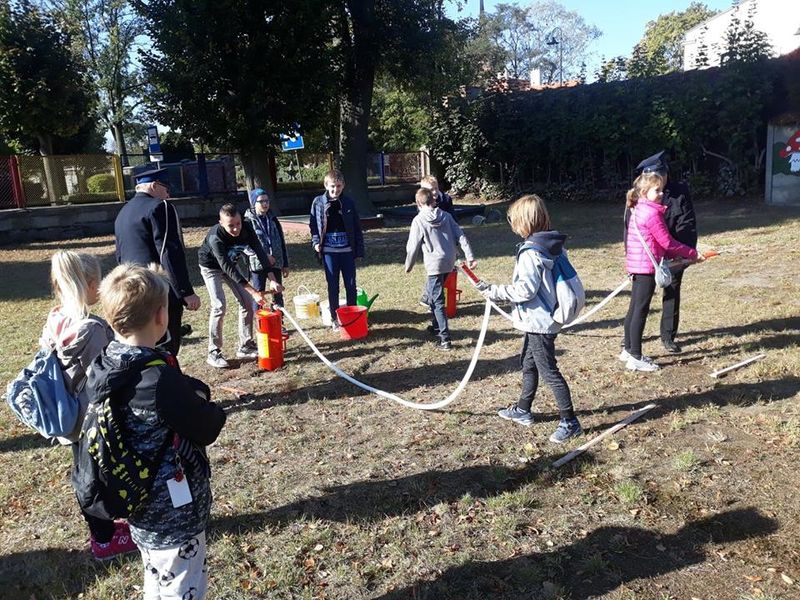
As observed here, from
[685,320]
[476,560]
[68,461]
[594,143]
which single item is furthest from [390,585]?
[594,143]

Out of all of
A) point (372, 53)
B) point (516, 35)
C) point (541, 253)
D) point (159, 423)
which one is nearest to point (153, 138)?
point (372, 53)

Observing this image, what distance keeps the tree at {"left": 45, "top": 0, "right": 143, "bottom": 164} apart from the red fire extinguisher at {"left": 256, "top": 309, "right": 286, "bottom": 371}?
34104 mm

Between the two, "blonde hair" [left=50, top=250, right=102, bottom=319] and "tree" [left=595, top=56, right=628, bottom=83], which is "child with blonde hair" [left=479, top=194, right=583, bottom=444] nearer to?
"blonde hair" [left=50, top=250, right=102, bottom=319]

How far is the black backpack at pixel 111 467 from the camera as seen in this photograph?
237cm

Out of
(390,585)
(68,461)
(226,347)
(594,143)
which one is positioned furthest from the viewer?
(594,143)

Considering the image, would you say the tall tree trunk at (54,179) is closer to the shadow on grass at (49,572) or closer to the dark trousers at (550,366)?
the shadow on grass at (49,572)

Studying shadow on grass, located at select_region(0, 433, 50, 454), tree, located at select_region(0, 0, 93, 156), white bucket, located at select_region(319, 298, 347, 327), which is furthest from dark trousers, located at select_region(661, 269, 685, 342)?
tree, located at select_region(0, 0, 93, 156)

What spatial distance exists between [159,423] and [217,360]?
4437 millimetres

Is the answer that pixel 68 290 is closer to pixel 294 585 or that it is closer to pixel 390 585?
pixel 294 585

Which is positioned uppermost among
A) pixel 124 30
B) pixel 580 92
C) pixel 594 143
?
pixel 124 30

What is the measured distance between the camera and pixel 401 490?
4141 mm

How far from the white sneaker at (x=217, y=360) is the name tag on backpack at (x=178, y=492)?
4.31 m

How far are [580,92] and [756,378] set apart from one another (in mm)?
18737

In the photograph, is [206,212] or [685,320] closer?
[685,320]
